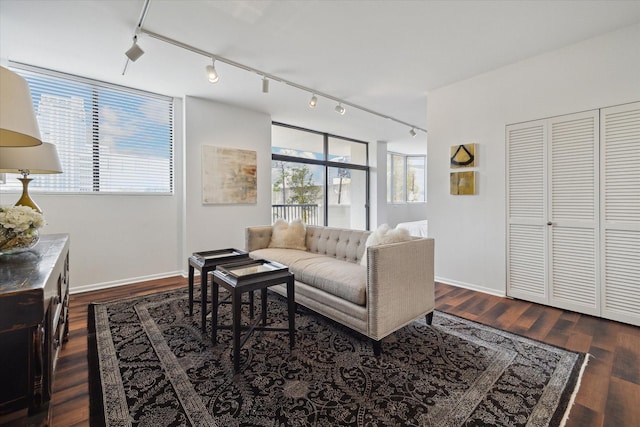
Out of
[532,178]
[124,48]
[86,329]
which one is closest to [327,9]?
[124,48]

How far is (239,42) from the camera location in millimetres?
2688

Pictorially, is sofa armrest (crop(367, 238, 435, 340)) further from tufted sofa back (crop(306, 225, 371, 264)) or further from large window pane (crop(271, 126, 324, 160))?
large window pane (crop(271, 126, 324, 160))

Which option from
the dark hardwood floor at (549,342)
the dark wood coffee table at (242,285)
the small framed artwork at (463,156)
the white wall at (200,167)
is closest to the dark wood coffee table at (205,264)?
the dark wood coffee table at (242,285)

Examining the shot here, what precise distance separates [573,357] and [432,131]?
2.82 metres

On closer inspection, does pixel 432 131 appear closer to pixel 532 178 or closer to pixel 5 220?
pixel 532 178

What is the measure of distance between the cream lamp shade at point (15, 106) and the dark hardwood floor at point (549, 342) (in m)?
1.43

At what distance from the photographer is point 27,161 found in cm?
211

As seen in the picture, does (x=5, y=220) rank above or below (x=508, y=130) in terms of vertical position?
below

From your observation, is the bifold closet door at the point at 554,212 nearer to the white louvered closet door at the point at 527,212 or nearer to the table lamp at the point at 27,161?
the white louvered closet door at the point at 527,212

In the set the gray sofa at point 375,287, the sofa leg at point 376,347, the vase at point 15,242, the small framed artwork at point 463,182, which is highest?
the small framed artwork at point 463,182

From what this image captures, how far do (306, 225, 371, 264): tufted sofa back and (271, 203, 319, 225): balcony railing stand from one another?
1.85 m

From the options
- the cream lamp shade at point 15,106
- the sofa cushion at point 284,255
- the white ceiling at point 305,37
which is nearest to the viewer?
the cream lamp shade at point 15,106

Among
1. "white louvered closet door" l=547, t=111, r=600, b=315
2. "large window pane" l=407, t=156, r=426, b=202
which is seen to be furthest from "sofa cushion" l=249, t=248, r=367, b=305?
"large window pane" l=407, t=156, r=426, b=202

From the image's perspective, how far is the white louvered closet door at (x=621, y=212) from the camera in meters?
2.46
